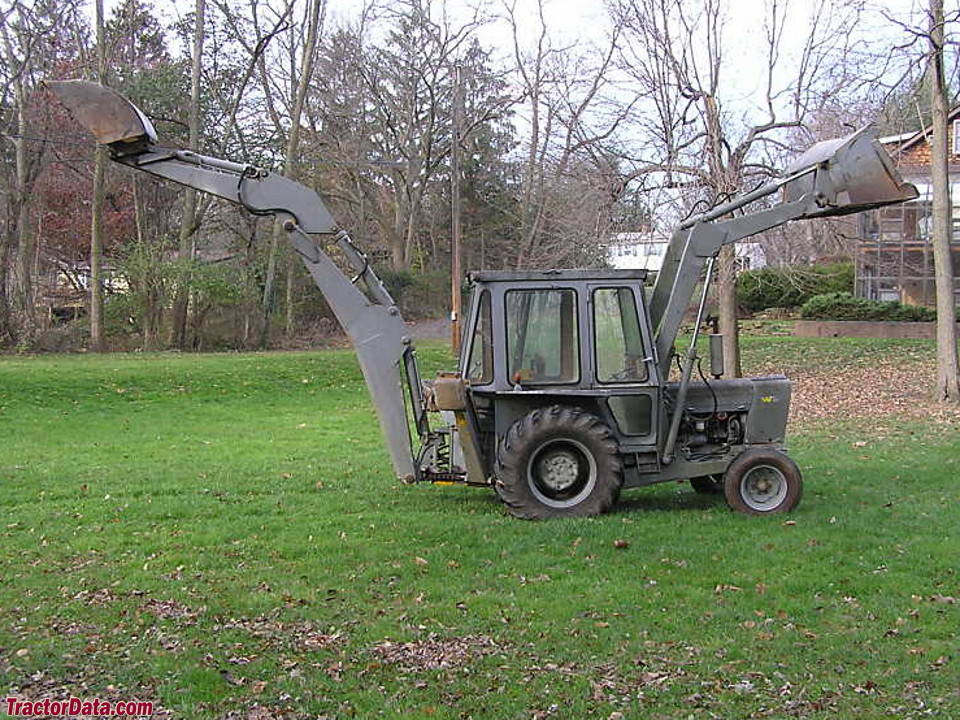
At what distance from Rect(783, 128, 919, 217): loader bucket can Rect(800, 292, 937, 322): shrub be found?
24.4 m

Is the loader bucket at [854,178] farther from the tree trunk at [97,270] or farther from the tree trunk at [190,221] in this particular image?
the tree trunk at [97,270]

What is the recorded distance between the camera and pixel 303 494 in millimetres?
11672

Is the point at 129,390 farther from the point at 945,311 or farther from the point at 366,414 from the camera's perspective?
the point at 945,311

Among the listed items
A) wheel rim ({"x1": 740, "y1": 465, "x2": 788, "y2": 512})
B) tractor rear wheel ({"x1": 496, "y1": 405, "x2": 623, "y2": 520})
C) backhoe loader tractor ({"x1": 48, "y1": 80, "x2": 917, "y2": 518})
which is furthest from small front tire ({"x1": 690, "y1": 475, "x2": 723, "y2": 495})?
tractor rear wheel ({"x1": 496, "y1": 405, "x2": 623, "y2": 520})

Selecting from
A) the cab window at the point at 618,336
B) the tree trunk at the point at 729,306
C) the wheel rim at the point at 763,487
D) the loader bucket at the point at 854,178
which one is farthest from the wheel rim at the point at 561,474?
the tree trunk at the point at 729,306

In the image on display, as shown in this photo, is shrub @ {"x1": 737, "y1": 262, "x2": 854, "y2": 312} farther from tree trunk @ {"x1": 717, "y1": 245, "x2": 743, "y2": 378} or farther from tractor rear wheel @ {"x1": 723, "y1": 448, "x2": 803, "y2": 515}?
tractor rear wheel @ {"x1": 723, "y1": 448, "x2": 803, "y2": 515}

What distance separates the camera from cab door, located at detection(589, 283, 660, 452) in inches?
403

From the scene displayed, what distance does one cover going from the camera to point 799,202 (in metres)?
10.1

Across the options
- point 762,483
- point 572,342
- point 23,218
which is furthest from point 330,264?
point 23,218

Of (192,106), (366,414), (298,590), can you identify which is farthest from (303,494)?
(192,106)

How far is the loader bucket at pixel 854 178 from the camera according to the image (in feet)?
32.1

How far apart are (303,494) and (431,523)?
220 centimetres

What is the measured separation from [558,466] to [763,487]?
1.92 m

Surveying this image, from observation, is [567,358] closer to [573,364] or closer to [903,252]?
[573,364]
